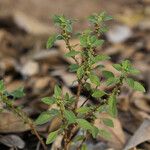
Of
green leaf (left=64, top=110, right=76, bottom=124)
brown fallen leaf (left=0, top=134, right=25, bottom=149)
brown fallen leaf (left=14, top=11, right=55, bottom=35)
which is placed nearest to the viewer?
green leaf (left=64, top=110, right=76, bottom=124)

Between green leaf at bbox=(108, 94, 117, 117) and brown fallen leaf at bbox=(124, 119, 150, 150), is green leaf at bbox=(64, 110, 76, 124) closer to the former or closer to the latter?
green leaf at bbox=(108, 94, 117, 117)

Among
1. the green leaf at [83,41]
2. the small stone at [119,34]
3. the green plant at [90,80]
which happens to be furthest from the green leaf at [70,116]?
the small stone at [119,34]

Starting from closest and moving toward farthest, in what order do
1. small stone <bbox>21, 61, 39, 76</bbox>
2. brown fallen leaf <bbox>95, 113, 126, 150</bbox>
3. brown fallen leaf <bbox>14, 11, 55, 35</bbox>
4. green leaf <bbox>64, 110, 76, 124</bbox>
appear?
green leaf <bbox>64, 110, 76, 124</bbox> < brown fallen leaf <bbox>95, 113, 126, 150</bbox> < small stone <bbox>21, 61, 39, 76</bbox> < brown fallen leaf <bbox>14, 11, 55, 35</bbox>

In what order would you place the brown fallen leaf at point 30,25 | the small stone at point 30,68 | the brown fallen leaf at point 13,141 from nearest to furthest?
1. the brown fallen leaf at point 13,141
2. the small stone at point 30,68
3. the brown fallen leaf at point 30,25

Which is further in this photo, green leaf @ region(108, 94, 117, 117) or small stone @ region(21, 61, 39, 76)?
small stone @ region(21, 61, 39, 76)

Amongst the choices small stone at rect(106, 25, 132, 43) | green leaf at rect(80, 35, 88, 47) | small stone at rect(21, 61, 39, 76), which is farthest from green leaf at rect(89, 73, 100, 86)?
small stone at rect(106, 25, 132, 43)

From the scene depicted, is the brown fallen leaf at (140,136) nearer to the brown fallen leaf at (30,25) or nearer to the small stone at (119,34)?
the small stone at (119,34)

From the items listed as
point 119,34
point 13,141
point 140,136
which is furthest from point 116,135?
point 119,34
